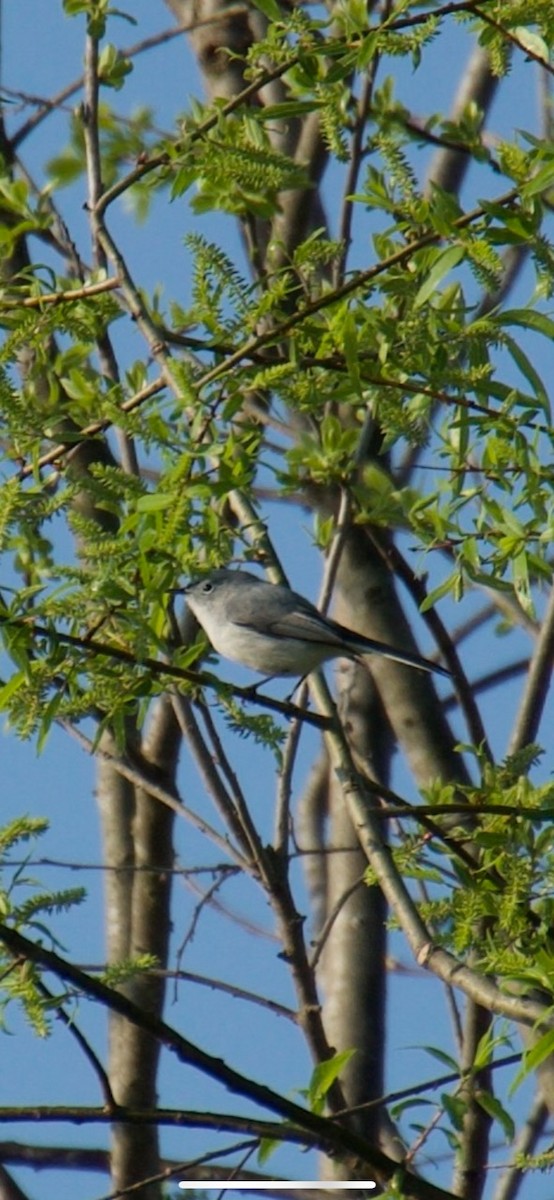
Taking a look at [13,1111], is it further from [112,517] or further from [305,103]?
[112,517]

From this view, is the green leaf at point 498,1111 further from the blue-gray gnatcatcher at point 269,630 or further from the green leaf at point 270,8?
the green leaf at point 270,8

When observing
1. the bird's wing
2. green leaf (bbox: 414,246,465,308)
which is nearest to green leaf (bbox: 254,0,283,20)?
green leaf (bbox: 414,246,465,308)

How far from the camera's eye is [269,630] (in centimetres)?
453

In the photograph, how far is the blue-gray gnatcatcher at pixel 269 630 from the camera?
4309mm

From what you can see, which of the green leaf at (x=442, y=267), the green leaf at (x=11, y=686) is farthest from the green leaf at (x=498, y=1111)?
the green leaf at (x=442, y=267)

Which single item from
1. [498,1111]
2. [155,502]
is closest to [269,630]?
[498,1111]

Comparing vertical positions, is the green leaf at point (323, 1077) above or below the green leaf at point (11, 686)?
below

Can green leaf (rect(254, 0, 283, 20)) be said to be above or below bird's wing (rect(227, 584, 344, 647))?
above

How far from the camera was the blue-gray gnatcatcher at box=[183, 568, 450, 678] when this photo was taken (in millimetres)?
4309

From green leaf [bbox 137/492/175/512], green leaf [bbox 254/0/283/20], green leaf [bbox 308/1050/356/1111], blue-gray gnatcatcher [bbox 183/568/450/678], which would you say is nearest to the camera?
green leaf [bbox 137/492/175/512]

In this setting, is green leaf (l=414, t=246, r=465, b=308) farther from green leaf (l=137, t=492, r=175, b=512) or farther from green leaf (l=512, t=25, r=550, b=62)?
green leaf (l=137, t=492, r=175, b=512)

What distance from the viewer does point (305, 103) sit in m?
2.90

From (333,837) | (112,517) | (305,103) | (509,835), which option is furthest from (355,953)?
(305,103)

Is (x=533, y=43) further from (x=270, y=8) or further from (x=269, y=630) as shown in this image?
(x=269, y=630)
